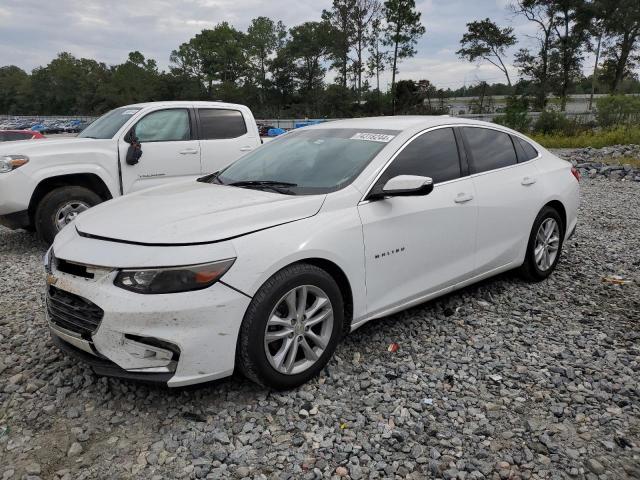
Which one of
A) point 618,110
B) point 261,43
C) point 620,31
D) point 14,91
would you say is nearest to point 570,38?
point 620,31

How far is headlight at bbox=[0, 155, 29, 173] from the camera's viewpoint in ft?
19.3

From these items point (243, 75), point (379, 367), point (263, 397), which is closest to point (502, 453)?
point (379, 367)

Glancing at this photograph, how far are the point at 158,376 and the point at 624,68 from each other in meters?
55.6

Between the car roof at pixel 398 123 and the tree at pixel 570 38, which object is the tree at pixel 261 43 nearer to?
the tree at pixel 570 38

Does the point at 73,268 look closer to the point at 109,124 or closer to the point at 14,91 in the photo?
the point at 109,124

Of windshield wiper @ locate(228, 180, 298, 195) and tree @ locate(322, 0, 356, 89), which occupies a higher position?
tree @ locate(322, 0, 356, 89)

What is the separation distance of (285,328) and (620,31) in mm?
52653

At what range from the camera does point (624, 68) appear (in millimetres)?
47219

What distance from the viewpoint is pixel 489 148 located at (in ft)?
14.4

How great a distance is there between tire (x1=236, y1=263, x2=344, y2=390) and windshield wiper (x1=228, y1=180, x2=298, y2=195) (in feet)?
2.18

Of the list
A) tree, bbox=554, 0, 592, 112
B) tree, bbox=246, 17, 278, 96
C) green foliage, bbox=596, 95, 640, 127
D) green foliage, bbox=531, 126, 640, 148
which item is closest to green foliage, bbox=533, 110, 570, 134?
green foliage, bbox=531, 126, 640, 148

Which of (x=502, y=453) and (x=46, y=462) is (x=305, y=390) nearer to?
(x=502, y=453)

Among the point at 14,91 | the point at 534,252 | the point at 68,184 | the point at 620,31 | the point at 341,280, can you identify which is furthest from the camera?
the point at 14,91

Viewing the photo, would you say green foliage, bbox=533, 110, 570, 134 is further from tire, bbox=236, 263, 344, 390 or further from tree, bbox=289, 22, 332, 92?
tree, bbox=289, 22, 332, 92
